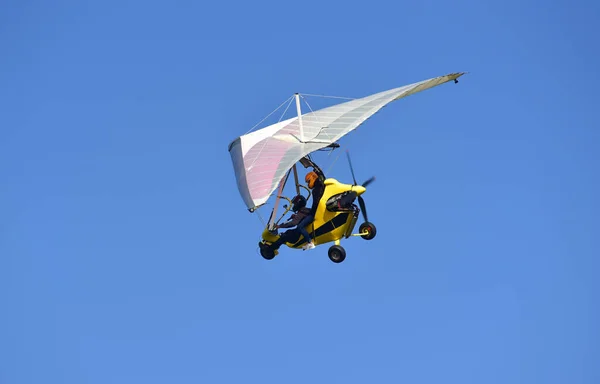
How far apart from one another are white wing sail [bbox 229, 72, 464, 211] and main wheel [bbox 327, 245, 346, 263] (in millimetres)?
3054

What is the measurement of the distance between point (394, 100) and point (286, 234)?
264 inches

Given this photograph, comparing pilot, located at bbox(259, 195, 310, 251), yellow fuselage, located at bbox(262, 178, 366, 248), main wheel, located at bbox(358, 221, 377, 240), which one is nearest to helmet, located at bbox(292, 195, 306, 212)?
pilot, located at bbox(259, 195, 310, 251)

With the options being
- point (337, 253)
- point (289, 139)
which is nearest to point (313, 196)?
point (337, 253)

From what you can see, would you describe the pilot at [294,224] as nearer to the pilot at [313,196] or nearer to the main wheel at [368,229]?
the pilot at [313,196]

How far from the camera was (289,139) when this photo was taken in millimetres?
46500

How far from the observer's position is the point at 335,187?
43.2 metres

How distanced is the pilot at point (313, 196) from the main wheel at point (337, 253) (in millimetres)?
690

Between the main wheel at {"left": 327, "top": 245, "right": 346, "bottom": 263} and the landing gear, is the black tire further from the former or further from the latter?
the main wheel at {"left": 327, "top": 245, "right": 346, "bottom": 263}

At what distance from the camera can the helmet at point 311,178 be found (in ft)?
143

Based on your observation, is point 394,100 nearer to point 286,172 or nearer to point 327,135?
point 327,135

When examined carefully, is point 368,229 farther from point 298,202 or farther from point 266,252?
point 266,252

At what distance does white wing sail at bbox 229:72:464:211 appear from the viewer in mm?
42062

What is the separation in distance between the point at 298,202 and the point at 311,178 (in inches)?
40.9

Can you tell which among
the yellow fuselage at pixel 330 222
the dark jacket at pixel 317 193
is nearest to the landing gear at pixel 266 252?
the yellow fuselage at pixel 330 222
